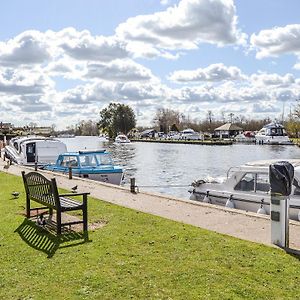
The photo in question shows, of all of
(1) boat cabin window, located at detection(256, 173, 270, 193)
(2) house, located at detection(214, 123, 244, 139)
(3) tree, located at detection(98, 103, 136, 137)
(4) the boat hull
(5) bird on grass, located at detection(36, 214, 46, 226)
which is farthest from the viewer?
(3) tree, located at detection(98, 103, 136, 137)

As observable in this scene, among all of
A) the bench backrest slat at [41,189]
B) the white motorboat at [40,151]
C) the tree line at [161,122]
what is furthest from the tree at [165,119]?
the bench backrest slat at [41,189]

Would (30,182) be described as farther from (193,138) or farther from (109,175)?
(193,138)

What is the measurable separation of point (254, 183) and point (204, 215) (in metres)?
4.75

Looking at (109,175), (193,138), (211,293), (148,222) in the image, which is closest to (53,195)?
(148,222)

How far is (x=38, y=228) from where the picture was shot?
31.2ft

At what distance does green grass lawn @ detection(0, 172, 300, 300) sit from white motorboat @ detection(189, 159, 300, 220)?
562 cm

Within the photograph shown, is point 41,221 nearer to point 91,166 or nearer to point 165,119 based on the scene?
point 91,166

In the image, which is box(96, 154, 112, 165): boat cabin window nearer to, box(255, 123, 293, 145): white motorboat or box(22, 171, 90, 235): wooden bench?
box(22, 171, 90, 235): wooden bench

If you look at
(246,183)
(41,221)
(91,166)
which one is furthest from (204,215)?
(91,166)

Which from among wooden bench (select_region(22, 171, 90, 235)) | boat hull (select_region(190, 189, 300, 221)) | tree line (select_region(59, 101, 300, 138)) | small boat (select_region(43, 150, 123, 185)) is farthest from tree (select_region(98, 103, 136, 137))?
wooden bench (select_region(22, 171, 90, 235))

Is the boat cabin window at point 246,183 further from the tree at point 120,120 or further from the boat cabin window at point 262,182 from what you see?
the tree at point 120,120

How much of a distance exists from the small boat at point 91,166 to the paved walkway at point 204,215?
27.0 feet

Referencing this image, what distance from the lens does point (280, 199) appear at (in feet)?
26.5

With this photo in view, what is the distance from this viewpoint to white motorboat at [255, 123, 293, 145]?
103625 millimetres
